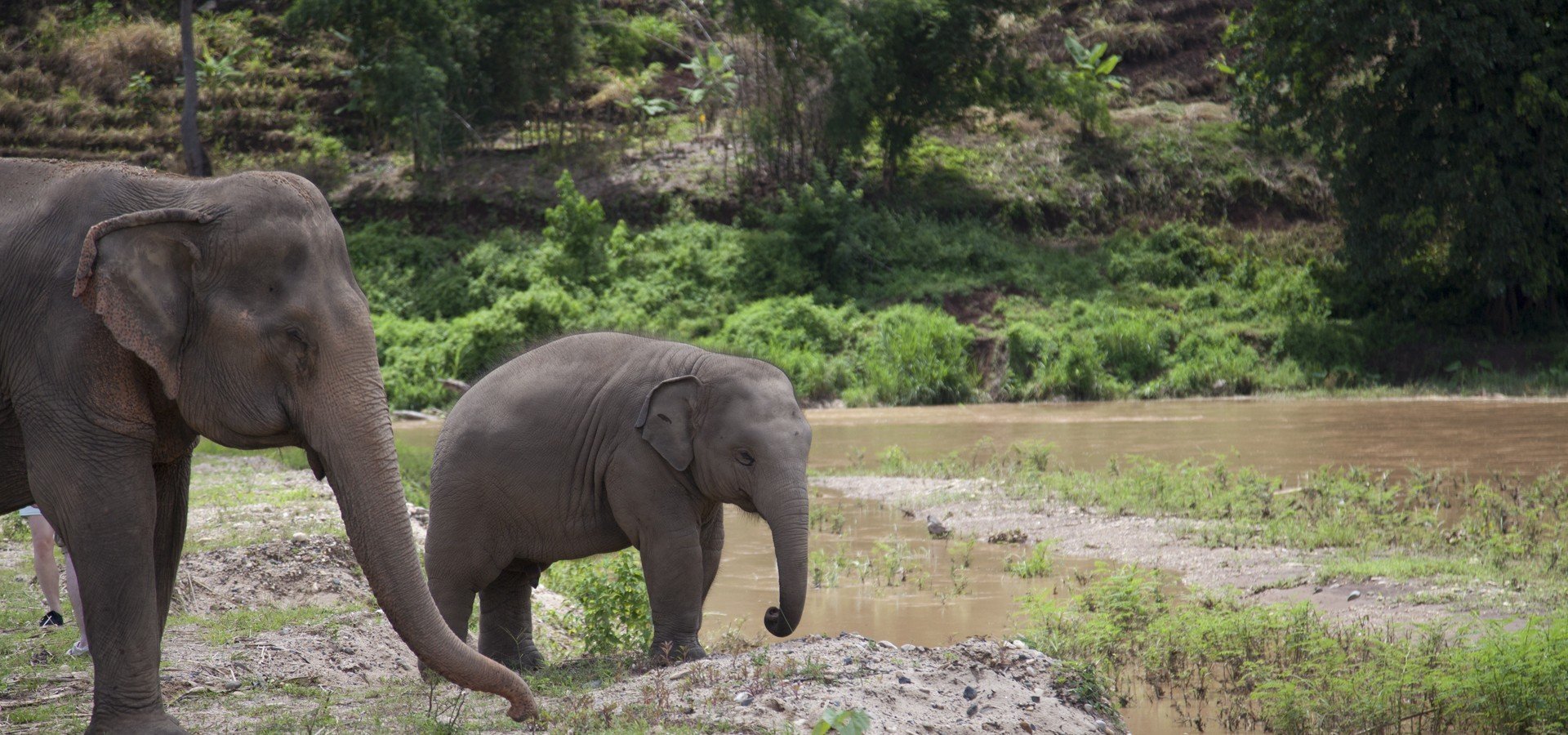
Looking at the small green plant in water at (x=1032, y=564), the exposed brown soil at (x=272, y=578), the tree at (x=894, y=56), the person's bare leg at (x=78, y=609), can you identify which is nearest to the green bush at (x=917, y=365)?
the tree at (x=894, y=56)

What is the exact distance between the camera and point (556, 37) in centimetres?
3519

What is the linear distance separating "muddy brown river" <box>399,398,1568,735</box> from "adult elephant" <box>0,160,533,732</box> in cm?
420

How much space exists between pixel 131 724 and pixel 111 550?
2.24 ft

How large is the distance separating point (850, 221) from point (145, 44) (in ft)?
76.1

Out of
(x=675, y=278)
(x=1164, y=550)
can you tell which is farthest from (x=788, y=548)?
(x=675, y=278)

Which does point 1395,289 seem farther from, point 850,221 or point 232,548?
point 232,548

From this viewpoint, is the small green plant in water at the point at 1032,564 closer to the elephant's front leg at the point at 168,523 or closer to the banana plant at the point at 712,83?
the elephant's front leg at the point at 168,523

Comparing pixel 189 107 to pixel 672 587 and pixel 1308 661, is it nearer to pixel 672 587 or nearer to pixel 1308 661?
pixel 672 587

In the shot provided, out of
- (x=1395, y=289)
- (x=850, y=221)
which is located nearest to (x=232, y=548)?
(x=850, y=221)

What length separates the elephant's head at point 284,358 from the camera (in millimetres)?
4980

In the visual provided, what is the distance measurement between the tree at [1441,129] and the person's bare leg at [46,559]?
2277cm

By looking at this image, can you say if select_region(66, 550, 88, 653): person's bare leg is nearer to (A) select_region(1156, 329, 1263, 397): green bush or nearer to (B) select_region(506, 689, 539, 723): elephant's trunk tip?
(B) select_region(506, 689, 539, 723): elephant's trunk tip

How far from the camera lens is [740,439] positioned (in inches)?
289

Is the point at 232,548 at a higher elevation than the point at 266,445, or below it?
below
